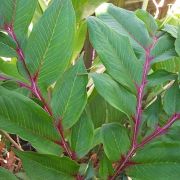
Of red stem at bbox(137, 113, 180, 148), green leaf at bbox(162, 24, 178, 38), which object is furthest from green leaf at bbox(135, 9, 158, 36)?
red stem at bbox(137, 113, 180, 148)

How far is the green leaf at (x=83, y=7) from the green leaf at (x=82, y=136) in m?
0.25

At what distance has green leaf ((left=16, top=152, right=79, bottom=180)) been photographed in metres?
0.38

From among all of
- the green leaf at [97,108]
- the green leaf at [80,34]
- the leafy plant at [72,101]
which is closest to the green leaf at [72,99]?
the leafy plant at [72,101]

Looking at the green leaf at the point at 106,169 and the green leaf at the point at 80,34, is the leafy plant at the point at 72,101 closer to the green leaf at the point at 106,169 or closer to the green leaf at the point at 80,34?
the green leaf at the point at 106,169

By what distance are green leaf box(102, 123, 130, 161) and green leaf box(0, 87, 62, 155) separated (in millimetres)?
55

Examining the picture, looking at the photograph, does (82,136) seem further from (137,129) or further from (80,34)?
(80,34)

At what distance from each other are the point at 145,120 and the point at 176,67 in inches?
4.4

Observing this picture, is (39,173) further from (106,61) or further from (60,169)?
(106,61)

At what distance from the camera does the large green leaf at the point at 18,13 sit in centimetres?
38

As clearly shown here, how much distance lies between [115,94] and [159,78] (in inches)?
2.6

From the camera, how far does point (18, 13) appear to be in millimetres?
384

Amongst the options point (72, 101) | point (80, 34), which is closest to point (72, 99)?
point (72, 101)

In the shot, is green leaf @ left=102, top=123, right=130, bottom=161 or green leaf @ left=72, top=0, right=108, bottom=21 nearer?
green leaf @ left=102, top=123, right=130, bottom=161

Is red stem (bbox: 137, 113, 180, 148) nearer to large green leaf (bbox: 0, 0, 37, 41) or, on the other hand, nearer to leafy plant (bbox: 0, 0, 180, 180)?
leafy plant (bbox: 0, 0, 180, 180)
